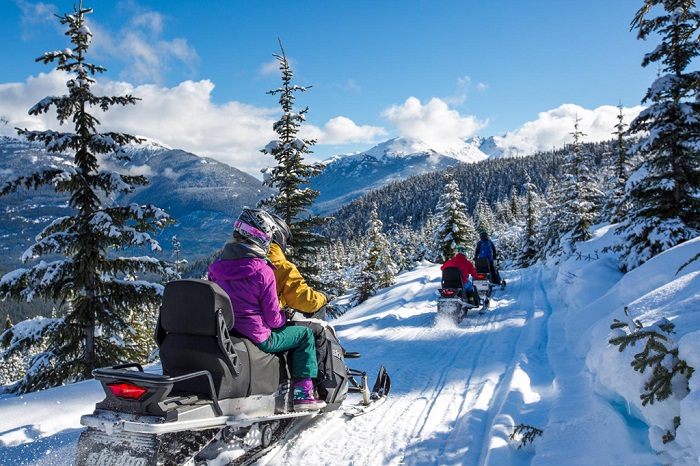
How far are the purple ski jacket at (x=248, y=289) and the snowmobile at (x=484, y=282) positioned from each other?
373 inches

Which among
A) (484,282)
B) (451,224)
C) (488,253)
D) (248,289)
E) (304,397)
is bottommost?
(484,282)

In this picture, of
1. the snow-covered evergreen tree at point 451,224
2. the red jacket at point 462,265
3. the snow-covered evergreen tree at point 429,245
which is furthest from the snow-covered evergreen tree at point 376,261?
the red jacket at point 462,265

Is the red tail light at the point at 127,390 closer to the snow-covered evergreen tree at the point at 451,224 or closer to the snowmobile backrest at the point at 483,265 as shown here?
the snowmobile backrest at the point at 483,265

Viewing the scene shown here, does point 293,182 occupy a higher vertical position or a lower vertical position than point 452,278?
higher

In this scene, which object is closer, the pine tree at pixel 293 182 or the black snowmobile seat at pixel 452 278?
the black snowmobile seat at pixel 452 278

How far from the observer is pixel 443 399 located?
5.67 m

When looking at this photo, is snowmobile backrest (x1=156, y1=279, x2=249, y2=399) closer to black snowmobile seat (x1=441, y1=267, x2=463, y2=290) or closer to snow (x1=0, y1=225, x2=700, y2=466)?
snow (x1=0, y1=225, x2=700, y2=466)

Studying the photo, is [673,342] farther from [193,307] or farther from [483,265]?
[483,265]

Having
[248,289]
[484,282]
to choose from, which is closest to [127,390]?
[248,289]

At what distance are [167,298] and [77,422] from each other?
2.78 meters

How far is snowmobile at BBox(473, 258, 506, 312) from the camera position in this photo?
13233 millimetres

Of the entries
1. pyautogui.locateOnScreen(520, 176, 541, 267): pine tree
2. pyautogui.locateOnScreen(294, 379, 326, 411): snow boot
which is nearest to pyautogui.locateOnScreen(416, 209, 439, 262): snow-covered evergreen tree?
pyautogui.locateOnScreen(520, 176, 541, 267): pine tree

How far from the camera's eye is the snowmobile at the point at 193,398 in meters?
3.05

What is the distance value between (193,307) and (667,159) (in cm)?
1288
